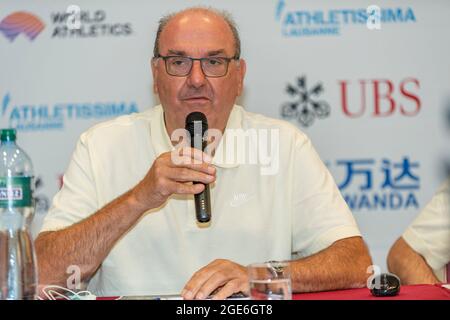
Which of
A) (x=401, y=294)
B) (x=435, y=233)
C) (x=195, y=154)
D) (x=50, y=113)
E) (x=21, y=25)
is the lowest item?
(x=401, y=294)

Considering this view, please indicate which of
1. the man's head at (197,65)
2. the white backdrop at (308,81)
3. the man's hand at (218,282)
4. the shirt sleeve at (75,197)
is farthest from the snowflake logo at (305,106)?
the man's hand at (218,282)

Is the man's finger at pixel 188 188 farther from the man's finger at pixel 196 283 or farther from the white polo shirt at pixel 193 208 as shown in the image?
the white polo shirt at pixel 193 208

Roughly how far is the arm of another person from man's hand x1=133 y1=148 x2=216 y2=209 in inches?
27.9

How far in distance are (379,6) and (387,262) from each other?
2.46ft

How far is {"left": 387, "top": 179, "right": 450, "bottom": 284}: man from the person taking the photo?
2062 millimetres

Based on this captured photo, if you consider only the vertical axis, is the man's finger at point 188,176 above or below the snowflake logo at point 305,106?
below

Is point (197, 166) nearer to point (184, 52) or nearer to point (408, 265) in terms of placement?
point (184, 52)

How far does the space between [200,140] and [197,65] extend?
26cm

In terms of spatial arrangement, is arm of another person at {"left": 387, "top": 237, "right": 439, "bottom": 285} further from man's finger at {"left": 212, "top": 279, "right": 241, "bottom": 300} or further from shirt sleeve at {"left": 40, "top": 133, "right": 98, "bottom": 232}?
shirt sleeve at {"left": 40, "top": 133, "right": 98, "bottom": 232}

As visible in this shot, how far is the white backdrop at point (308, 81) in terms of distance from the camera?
2162 millimetres

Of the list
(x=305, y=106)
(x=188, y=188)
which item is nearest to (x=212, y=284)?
(x=188, y=188)

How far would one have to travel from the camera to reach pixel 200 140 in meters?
1.82

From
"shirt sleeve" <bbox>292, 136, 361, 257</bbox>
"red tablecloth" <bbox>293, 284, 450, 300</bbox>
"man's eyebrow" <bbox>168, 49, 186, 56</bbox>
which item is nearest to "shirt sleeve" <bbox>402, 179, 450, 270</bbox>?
"shirt sleeve" <bbox>292, 136, 361, 257</bbox>

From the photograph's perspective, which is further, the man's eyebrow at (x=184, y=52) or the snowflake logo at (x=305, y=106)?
the snowflake logo at (x=305, y=106)
